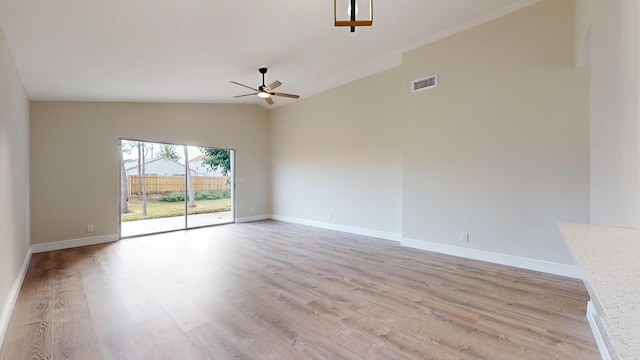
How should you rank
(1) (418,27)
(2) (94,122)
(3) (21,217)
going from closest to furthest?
(3) (21,217)
(1) (418,27)
(2) (94,122)

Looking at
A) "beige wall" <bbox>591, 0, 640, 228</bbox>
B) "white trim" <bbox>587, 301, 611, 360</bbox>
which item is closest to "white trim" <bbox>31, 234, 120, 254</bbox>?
"white trim" <bbox>587, 301, 611, 360</bbox>

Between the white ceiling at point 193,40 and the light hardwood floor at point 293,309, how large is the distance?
2618 mm

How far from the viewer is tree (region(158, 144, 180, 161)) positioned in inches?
236

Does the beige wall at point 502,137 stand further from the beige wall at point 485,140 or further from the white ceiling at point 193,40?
the white ceiling at point 193,40

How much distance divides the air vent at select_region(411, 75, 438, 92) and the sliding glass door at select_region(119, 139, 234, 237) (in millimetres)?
4803

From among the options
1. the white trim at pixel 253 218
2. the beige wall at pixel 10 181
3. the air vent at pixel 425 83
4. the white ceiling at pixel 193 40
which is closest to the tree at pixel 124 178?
the white ceiling at pixel 193 40

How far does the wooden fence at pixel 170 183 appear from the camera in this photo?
18.7 ft

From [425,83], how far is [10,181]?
17.8ft

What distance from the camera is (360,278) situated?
3299 millimetres

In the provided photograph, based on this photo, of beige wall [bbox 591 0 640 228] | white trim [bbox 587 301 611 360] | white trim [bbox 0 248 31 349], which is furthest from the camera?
white trim [bbox 0 248 31 349]

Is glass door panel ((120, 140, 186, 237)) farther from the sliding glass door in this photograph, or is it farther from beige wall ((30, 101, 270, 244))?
beige wall ((30, 101, 270, 244))

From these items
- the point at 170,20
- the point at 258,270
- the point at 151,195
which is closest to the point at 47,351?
the point at 258,270

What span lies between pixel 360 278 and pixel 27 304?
340 cm

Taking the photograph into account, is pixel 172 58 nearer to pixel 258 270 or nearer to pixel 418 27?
pixel 258 270
